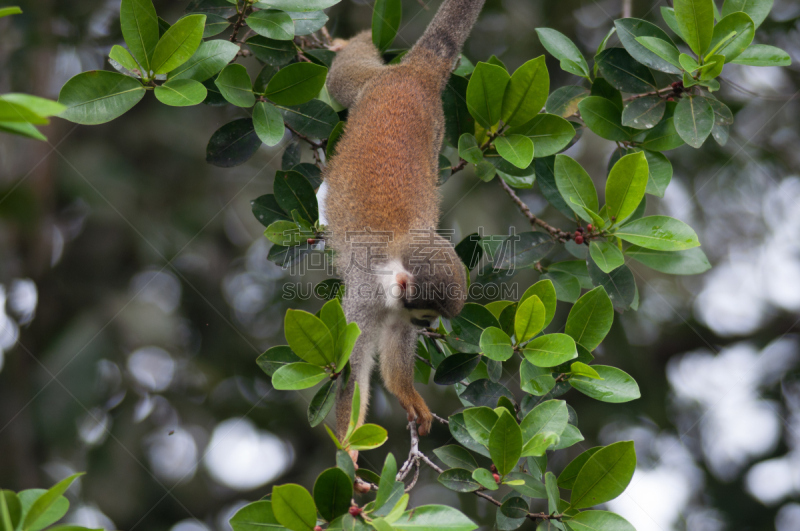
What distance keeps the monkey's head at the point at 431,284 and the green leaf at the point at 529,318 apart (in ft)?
1.25

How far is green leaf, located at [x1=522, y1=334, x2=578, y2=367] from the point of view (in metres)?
2.04

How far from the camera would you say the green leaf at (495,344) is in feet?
6.96

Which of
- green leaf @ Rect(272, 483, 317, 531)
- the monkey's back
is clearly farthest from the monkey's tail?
green leaf @ Rect(272, 483, 317, 531)

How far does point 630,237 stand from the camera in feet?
7.56

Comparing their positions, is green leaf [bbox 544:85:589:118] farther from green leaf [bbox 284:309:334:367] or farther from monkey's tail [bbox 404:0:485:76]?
green leaf [bbox 284:309:334:367]

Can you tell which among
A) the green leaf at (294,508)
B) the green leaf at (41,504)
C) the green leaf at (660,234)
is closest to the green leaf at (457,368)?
the green leaf at (660,234)

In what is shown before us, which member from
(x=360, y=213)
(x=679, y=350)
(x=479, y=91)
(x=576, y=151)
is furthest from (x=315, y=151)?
(x=679, y=350)

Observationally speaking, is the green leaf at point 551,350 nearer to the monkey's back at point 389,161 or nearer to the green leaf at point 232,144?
the monkey's back at point 389,161

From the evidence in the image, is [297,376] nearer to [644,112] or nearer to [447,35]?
[644,112]

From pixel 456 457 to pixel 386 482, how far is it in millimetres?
533

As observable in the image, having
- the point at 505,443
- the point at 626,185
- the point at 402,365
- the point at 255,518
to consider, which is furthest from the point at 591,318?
the point at 255,518

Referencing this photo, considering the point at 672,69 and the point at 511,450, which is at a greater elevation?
the point at 672,69

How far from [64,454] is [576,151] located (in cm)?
514

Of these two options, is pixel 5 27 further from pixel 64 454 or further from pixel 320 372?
pixel 320 372
